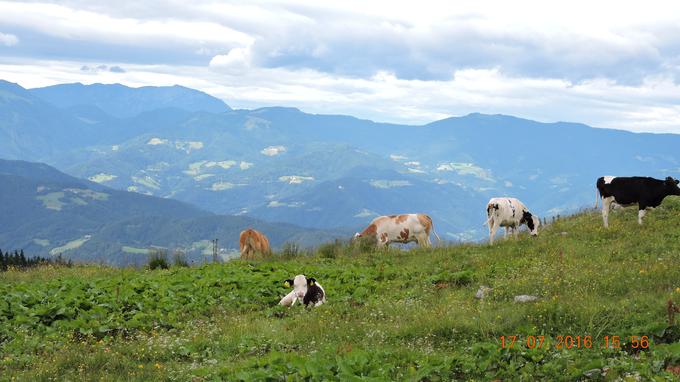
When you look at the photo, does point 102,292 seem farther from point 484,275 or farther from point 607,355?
point 607,355

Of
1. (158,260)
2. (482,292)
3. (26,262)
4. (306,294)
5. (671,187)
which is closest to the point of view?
(482,292)

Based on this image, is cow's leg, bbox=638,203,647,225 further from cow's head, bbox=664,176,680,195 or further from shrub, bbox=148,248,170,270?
shrub, bbox=148,248,170,270

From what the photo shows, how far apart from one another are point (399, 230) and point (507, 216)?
5.03 m

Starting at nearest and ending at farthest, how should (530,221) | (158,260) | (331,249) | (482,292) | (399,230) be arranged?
(482,292) → (158,260) → (530,221) → (331,249) → (399,230)

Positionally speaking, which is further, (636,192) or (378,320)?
(636,192)

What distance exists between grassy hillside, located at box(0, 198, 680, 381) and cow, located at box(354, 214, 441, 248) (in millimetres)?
7122

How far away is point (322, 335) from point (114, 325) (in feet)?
15.8

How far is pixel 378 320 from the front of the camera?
13.2 meters

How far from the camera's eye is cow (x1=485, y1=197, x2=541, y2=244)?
83.2 ft

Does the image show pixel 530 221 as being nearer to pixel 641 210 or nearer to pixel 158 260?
pixel 641 210

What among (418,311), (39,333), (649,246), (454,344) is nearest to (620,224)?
(649,246)

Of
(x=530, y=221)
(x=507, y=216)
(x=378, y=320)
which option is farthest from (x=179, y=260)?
(x=530, y=221)

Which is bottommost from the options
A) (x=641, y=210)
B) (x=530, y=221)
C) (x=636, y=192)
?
(x=530, y=221)

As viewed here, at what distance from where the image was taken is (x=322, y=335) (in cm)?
1205
